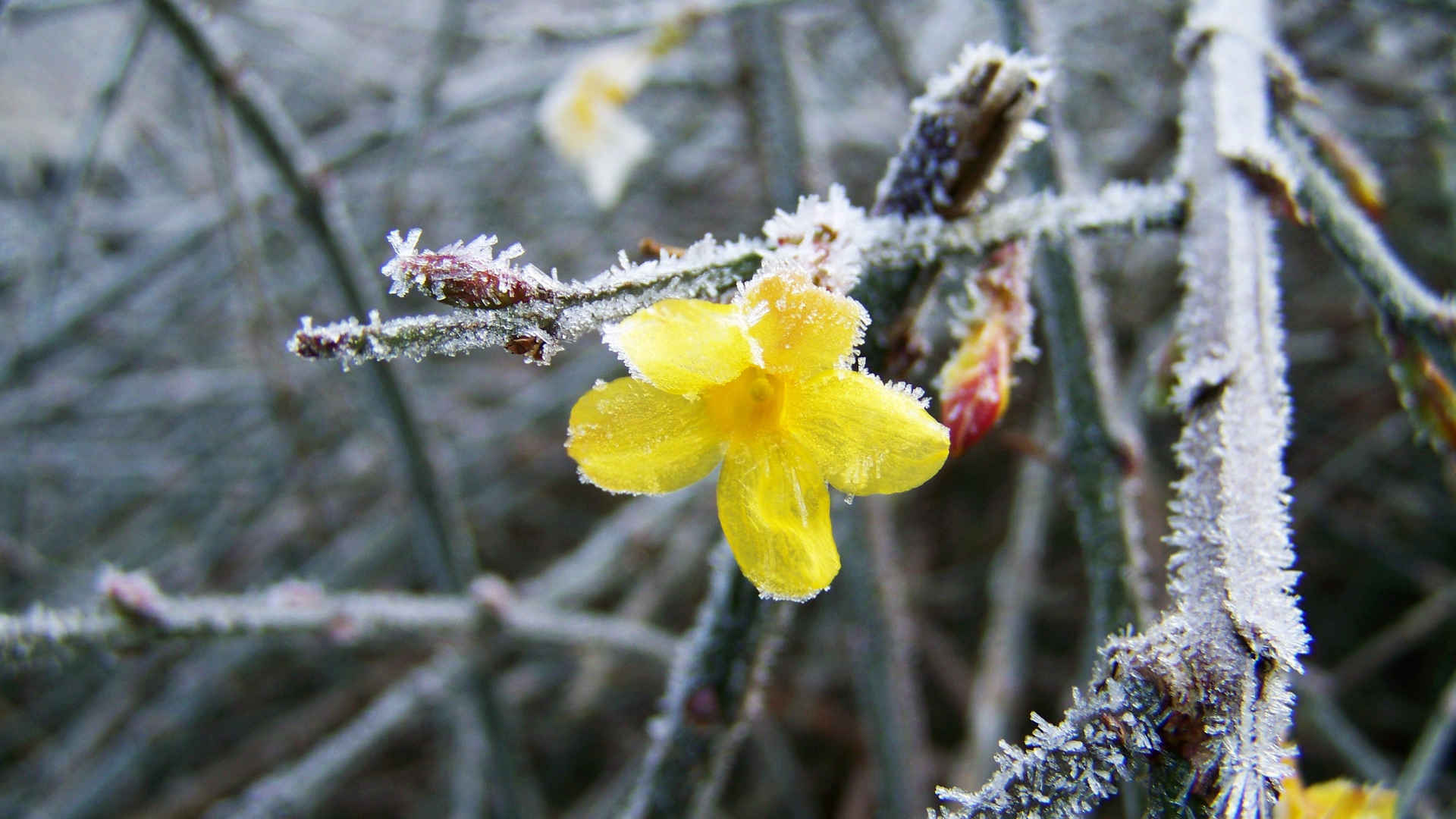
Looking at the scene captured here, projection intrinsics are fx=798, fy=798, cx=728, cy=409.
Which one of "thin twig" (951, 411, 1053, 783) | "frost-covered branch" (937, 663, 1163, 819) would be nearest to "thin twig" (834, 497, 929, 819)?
"thin twig" (951, 411, 1053, 783)

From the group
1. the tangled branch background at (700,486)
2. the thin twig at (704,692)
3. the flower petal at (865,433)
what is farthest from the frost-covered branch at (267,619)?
the flower petal at (865,433)

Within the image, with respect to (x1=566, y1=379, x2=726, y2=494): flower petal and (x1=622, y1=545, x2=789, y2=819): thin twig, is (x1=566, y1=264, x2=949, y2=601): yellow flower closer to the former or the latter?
(x1=566, y1=379, x2=726, y2=494): flower petal

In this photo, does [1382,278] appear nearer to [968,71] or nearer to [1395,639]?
[968,71]

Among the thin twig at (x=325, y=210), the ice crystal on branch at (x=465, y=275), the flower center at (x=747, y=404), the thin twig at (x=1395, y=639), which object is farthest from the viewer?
the thin twig at (x=1395, y=639)

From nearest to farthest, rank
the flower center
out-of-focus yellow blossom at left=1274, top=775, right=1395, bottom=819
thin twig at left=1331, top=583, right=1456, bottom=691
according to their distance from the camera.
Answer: the flower center → out-of-focus yellow blossom at left=1274, top=775, right=1395, bottom=819 → thin twig at left=1331, top=583, right=1456, bottom=691

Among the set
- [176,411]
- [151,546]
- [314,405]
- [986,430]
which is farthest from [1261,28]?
[176,411]

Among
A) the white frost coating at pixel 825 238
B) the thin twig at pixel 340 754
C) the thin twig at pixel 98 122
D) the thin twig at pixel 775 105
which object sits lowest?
the white frost coating at pixel 825 238

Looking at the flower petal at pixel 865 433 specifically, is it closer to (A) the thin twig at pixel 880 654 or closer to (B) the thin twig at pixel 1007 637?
(A) the thin twig at pixel 880 654
